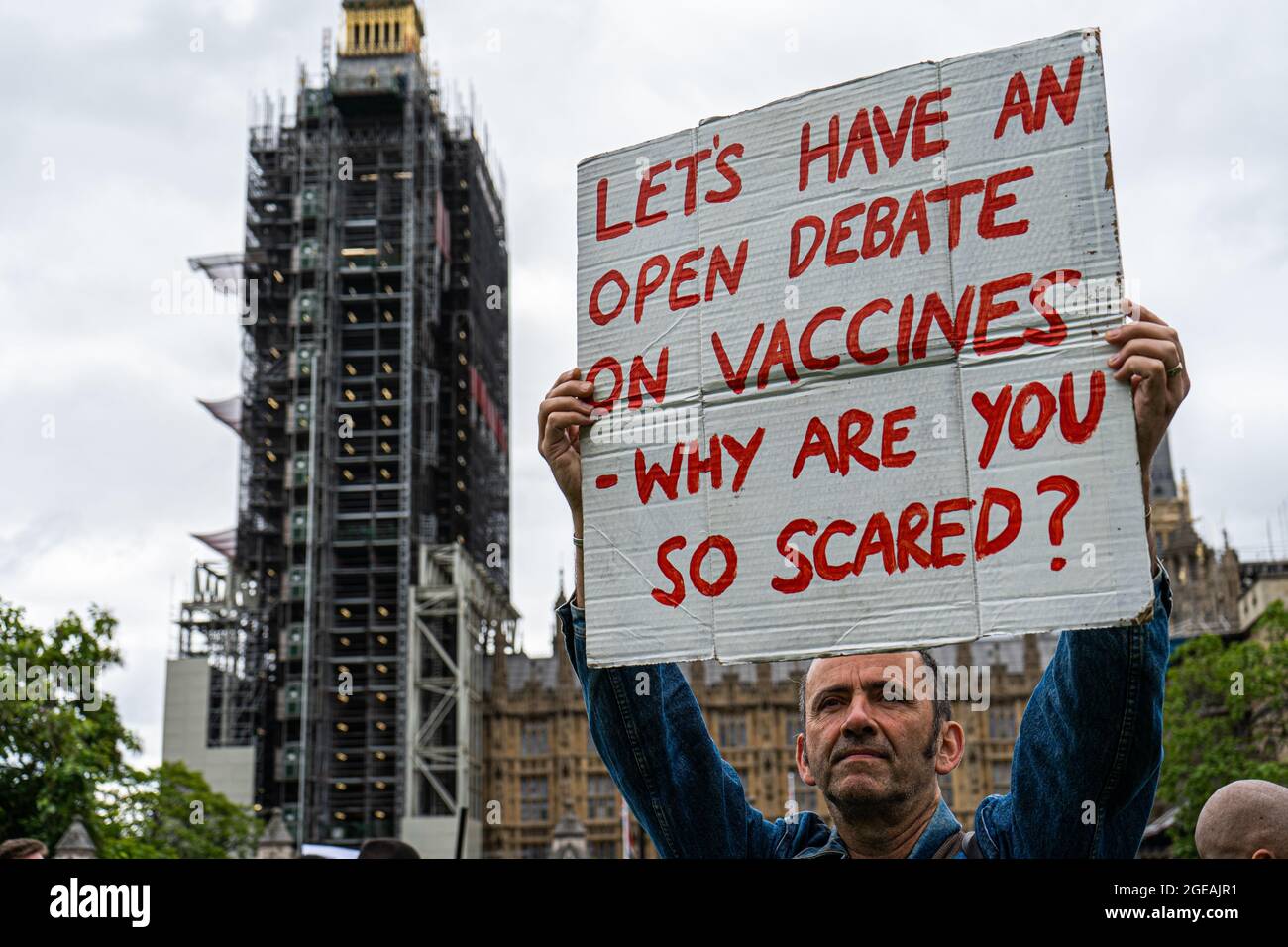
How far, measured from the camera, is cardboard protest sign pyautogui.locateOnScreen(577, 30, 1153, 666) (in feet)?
11.6

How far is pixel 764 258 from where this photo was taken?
4.02 m

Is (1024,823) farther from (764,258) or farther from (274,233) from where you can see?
(274,233)

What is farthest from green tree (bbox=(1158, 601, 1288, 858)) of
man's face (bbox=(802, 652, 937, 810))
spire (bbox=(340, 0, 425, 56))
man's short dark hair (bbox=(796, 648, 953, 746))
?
spire (bbox=(340, 0, 425, 56))

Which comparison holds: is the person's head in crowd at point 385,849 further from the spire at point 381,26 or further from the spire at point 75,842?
the spire at point 381,26

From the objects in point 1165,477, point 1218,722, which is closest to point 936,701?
point 1218,722

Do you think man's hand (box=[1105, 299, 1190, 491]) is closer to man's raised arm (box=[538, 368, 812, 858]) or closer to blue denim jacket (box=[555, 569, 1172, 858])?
blue denim jacket (box=[555, 569, 1172, 858])

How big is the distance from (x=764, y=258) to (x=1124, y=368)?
3.41 feet

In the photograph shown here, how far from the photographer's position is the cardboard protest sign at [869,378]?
353cm

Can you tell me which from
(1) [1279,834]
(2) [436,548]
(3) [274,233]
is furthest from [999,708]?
(1) [1279,834]

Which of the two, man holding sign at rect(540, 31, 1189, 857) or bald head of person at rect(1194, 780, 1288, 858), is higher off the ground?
man holding sign at rect(540, 31, 1189, 857)

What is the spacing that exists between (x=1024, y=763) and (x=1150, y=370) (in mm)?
1104

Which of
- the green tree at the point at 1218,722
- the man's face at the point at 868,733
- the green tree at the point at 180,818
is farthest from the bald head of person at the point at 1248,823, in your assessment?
the green tree at the point at 180,818

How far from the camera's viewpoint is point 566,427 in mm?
4133

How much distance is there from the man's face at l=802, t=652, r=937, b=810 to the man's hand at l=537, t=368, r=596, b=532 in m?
0.86
